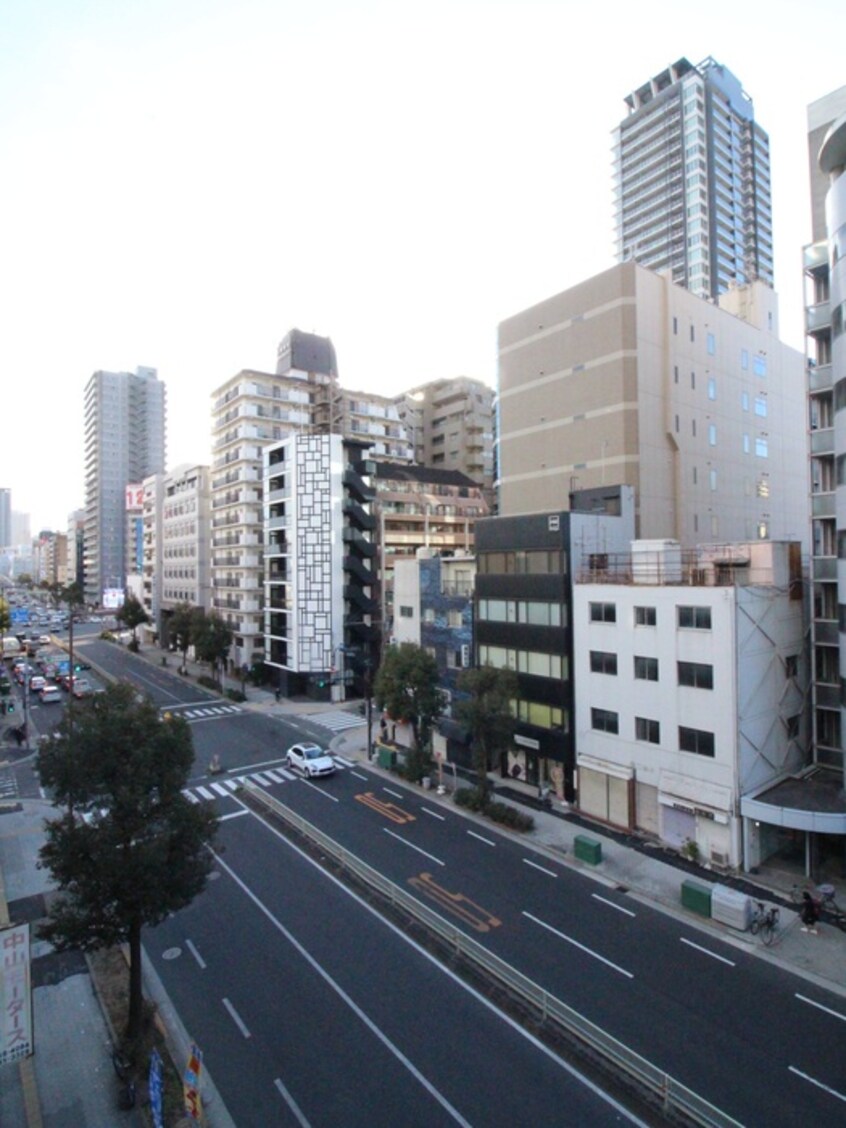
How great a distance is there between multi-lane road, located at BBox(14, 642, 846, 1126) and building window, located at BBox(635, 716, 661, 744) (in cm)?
668

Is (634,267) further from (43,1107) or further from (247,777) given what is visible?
(43,1107)

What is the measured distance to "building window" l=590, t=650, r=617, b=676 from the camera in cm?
2891

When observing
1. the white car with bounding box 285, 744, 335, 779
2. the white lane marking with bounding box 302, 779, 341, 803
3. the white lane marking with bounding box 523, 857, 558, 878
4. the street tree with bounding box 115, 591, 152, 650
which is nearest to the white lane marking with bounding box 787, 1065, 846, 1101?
the white lane marking with bounding box 523, 857, 558, 878


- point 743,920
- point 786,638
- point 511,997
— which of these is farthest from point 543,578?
point 511,997

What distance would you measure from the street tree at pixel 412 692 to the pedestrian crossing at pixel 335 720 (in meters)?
14.8

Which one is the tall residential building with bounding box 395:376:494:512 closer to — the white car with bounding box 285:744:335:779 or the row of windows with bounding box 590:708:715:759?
the white car with bounding box 285:744:335:779

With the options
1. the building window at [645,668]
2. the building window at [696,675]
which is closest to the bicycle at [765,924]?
the building window at [696,675]

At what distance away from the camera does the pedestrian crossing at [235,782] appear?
33.7 m

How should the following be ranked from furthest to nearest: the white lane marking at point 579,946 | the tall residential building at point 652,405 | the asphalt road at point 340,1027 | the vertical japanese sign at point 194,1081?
the tall residential building at point 652,405, the white lane marking at point 579,946, the asphalt road at point 340,1027, the vertical japanese sign at point 194,1081

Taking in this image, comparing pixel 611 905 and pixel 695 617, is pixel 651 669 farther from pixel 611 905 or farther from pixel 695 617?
pixel 611 905

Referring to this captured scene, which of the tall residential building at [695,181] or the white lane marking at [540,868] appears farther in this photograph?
the tall residential building at [695,181]

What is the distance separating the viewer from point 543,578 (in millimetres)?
32594

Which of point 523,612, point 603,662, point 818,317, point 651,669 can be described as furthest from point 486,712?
point 818,317

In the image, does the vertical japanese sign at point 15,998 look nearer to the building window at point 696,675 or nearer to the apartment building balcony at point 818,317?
the building window at point 696,675
